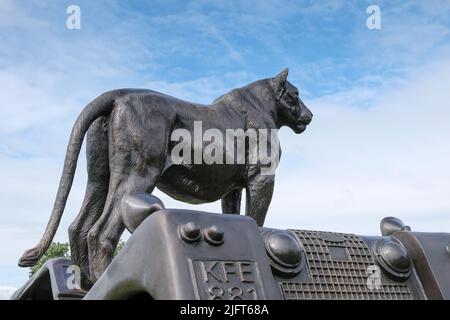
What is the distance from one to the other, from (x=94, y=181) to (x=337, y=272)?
10.1 feet

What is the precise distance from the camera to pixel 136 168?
4.60m

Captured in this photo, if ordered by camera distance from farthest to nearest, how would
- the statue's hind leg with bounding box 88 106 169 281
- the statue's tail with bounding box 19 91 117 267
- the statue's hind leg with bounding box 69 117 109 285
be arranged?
1. the statue's hind leg with bounding box 69 117 109 285
2. the statue's hind leg with bounding box 88 106 169 281
3. the statue's tail with bounding box 19 91 117 267

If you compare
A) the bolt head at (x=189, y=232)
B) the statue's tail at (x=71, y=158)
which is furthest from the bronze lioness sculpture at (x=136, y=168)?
the bolt head at (x=189, y=232)

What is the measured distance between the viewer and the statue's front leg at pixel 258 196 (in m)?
5.39

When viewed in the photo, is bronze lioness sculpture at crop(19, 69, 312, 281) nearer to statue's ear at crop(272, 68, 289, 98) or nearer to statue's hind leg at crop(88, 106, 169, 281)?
statue's hind leg at crop(88, 106, 169, 281)

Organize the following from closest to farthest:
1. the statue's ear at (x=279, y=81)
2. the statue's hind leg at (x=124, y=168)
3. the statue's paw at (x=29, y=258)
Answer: the statue's paw at (x=29, y=258), the statue's hind leg at (x=124, y=168), the statue's ear at (x=279, y=81)

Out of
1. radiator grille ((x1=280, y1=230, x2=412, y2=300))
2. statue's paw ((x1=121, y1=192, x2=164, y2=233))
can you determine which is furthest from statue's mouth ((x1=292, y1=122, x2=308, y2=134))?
statue's paw ((x1=121, y1=192, x2=164, y2=233))

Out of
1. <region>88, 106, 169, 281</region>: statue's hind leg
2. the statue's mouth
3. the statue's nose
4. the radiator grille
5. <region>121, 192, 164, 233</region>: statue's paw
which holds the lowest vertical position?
the radiator grille

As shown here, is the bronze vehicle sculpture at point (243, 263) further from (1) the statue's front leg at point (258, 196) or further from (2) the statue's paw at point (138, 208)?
(1) the statue's front leg at point (258, 196)

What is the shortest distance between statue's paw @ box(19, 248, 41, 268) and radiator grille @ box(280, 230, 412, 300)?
2252mm

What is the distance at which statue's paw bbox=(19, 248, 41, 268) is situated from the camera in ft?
13.1

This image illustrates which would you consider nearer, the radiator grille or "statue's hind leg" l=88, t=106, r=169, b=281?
the radiator grille

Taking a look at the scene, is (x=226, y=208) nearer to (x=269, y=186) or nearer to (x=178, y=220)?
(x=269, y=186)
